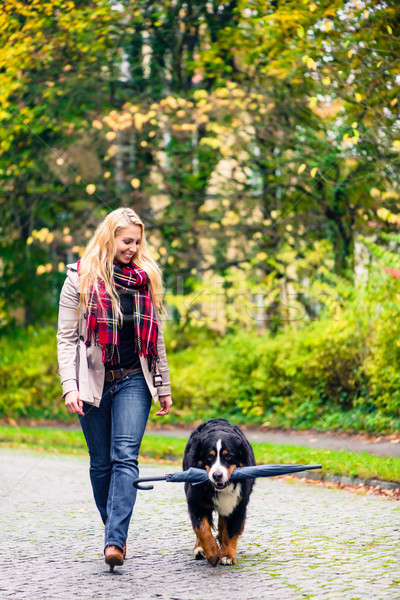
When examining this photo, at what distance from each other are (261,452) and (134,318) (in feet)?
22.3

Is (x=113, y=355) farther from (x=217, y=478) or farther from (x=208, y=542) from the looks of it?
(x=208, y=542)

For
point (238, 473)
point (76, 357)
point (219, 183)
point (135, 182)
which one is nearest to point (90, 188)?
point (135, 182)

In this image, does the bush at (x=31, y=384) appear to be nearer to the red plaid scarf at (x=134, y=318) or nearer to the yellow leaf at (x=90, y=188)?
the yellow leaf at (x=90, y=188)

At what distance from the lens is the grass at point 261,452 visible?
30.4ft

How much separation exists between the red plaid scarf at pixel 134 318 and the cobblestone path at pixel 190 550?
4.15 ft

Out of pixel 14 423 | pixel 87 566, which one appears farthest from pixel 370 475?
pixel 14 423

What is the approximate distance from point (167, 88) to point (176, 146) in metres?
1.59

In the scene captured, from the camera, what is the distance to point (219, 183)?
17734 millimetres

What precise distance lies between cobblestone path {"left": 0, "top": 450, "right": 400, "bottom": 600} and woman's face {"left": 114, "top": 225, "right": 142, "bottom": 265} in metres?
1.87

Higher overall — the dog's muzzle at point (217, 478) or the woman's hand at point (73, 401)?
the woman's hand at point (73, 401)

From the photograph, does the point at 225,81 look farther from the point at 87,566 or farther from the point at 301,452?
the point at 87,566

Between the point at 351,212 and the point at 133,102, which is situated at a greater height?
the point at 133,102

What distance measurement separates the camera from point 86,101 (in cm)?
1902

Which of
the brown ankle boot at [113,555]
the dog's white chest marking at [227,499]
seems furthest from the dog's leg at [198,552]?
the brown ankle boot at [113,555]
